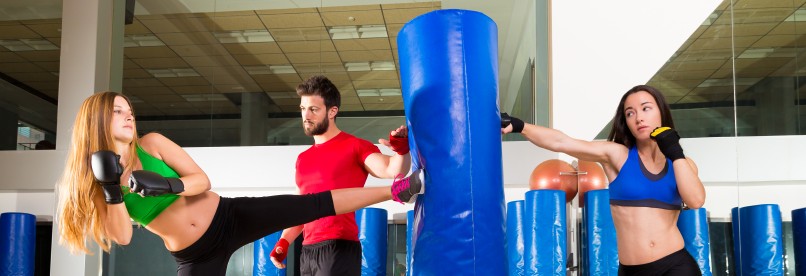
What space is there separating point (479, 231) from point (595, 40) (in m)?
4.27

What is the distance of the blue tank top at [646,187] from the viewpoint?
2.99m

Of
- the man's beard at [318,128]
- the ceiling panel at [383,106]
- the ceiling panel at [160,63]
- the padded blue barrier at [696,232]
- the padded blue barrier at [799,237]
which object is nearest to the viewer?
the padded blue barrier at [799,237]

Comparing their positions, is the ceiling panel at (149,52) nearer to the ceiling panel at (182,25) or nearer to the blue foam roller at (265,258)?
the ceiling panel at (182,25)

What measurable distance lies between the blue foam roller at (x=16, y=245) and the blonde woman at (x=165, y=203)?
4.33 m

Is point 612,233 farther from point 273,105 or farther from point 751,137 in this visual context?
point 273,105

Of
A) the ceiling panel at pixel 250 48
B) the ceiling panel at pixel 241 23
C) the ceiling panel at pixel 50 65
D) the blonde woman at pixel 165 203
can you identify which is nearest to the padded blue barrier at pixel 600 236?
the blonde woman at pixel 165 203

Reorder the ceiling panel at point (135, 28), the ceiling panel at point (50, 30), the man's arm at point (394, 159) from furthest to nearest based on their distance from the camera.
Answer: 1. the ceiling panel at point (50, 30)
2. the ceiling panel at point (135, 28)
3. the man's arm at point (394, 159)

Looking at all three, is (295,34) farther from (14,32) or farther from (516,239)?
(516,239)

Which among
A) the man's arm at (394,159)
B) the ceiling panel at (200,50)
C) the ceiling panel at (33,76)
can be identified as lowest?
the man's arm at (394,159)

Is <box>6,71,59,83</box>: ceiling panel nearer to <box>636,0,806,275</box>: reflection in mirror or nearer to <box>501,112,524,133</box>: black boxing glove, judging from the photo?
<box>636,0,806,275</box>: reflection in mirror

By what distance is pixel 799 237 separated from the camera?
Answer: 10.8 ft

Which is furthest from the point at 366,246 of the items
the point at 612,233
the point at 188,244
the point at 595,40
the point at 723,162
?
the point at 188,244

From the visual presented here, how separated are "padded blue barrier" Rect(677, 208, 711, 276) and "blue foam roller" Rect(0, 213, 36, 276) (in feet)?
17.6

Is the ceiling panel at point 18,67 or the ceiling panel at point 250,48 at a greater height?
the ceiling panel at point 250,48
